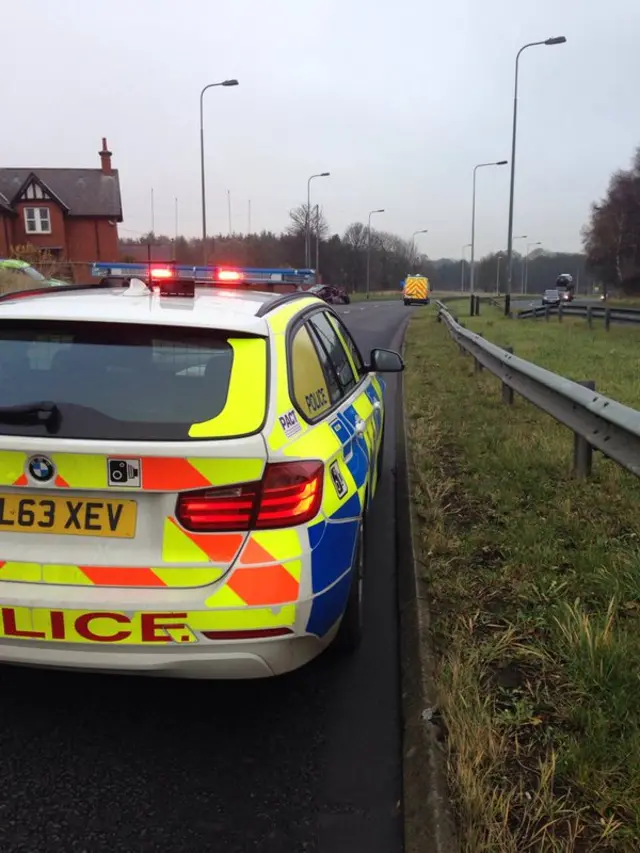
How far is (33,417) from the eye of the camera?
2475 millimetres

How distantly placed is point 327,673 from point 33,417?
65.2 inches

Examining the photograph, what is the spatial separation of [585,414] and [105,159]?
58.9 metres

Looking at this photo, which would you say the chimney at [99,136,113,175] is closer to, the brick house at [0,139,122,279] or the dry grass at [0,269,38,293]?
the brick house at [0,139,122,279]

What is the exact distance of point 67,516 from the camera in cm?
240

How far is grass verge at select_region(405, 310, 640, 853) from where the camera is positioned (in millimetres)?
2107

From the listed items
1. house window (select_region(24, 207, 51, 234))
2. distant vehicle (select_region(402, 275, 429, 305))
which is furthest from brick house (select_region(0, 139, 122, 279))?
distant vehicle (select_region(402, 275, 429, 305))

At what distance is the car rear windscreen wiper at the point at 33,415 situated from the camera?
246 centimetres

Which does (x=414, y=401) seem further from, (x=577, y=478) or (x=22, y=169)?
(x=22, y=169)

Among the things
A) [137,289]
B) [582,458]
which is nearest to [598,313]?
[582,458]

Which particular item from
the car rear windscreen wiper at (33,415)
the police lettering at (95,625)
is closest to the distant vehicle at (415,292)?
the car rear windscreen wiper at (33,415)

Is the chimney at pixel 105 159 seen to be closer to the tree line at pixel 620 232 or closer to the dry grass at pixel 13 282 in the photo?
the dry grass at pixel 13 282

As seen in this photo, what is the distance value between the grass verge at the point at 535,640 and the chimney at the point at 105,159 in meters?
57.2

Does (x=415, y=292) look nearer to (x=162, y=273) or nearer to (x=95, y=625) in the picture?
(x=162, y=273)

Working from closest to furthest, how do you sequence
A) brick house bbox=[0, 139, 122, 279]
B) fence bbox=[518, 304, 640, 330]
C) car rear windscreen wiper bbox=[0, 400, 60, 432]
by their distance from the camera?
car rear windscreen wiper bbox=[0, 400, 60, 432] < fence bbox=[518, 304, 640, 330] < brick house bbox=[0, 139, 122, 279]
